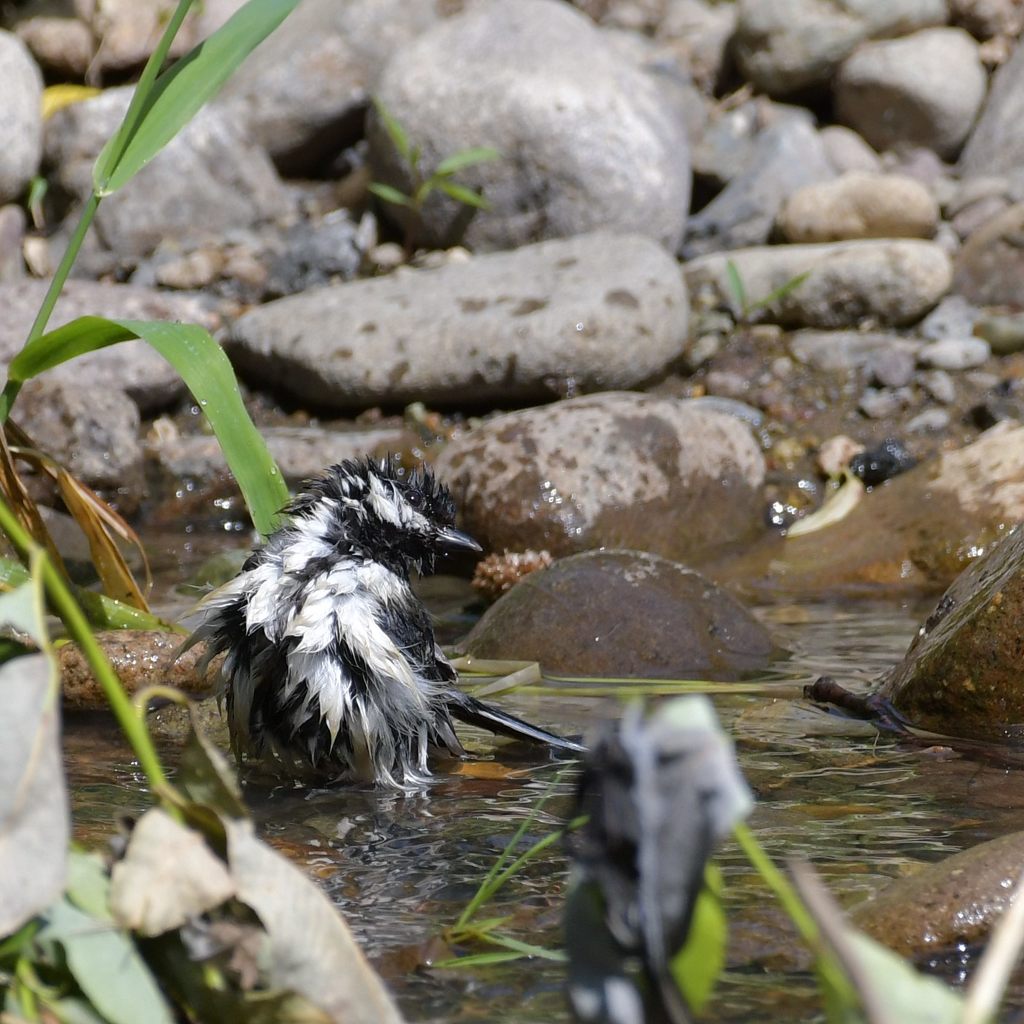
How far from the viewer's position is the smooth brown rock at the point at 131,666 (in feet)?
14.8

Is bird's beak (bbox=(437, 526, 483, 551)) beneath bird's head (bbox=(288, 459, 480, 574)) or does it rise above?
beneath

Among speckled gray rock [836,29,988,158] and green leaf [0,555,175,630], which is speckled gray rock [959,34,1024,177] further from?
green leaf [0,555,175,630]

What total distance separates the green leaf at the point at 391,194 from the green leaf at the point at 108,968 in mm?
8070

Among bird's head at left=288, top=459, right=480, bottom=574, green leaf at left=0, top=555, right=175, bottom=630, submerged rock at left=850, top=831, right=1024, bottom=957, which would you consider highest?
bird's head at left=288, top=459, right=480, bottom=574

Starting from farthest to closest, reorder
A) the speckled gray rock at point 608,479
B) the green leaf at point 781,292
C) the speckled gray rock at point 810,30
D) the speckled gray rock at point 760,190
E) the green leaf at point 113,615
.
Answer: the speckled gray rock at point 810,30
the speckled gray rock at point 760,190
the green leaf at point 781,292
the speckled gray rock at point 608,479
the green leaf at point 113,615

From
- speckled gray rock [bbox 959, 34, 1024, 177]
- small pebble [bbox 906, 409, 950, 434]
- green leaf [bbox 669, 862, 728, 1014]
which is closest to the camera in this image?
green leaf [bbox 669, 862, 728, 1014]

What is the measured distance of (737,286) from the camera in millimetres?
8867

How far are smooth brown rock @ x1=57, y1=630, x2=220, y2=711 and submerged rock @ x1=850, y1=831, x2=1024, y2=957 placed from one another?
2475 mm

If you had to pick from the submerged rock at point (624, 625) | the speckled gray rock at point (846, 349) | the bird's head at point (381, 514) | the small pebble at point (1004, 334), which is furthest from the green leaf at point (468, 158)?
the bird's head at point (381, 514)

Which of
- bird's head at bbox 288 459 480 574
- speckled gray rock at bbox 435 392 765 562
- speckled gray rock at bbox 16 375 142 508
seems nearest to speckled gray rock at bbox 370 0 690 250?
speckled gray rock at bbox 435 392 765 562

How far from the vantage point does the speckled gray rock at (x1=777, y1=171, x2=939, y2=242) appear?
377 inches

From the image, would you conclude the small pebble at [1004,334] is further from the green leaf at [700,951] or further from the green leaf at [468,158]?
the green leaf at [700,951]

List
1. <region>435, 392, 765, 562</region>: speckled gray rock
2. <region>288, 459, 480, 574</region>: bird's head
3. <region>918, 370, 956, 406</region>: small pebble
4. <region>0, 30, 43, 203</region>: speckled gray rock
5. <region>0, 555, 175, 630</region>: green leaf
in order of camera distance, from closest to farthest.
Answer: <region>288, 459, 480, 574</region>: bird's head → <region>0, 555, 175, 630</region>: green leaf → <region>435, 392, 765, 562</region>: speckled gray rock → <region>918, 370, 956, 406</region>: small pebble → <region>0, 30, 43, 203</region>: speckled gray rock

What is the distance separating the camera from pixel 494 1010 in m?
2.34
